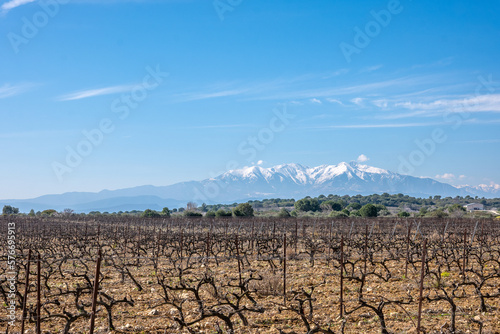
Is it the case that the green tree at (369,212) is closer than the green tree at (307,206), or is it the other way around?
the green tree at (369,212)

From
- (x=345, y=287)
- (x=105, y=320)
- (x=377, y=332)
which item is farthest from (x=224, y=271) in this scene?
(x=377, y=332)

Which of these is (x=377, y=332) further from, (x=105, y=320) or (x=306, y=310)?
(x=105, y=320)

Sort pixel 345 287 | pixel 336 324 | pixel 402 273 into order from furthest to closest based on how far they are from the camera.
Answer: pixel 402 273 → pixel 345 287 → pixel 336 324

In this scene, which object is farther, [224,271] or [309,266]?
[309,266]

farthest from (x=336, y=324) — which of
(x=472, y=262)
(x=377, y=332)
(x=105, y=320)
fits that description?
(x=472, y=262)

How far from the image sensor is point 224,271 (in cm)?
1345

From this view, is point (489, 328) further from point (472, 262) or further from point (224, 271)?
point (472, 262)

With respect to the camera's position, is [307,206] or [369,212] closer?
[369,212]

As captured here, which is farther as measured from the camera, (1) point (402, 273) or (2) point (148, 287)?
(1) point (402, 273)

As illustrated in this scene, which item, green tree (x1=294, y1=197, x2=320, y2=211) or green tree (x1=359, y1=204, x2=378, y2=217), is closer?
green tree (x1=359, y1=204, x2=378, y2=217)

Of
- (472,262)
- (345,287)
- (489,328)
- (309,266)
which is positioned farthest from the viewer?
(472,262)

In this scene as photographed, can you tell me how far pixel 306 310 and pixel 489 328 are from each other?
306 cm

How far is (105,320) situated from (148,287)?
3270 millimetres

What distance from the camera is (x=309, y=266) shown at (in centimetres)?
1439
